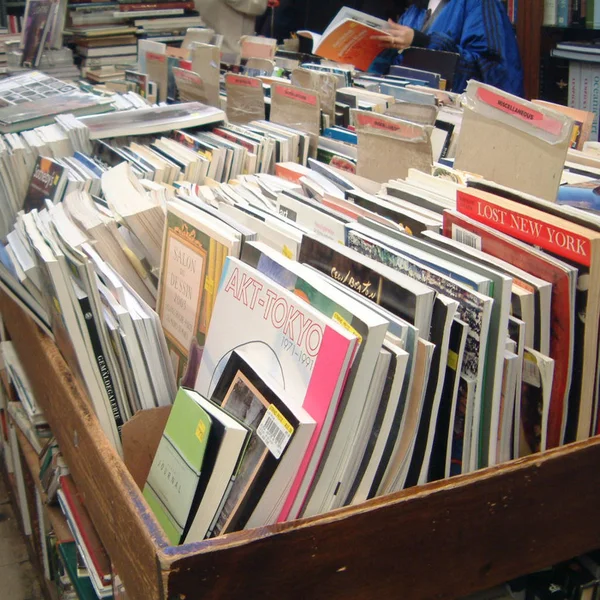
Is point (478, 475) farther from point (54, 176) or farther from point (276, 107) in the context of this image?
point (276, 107)

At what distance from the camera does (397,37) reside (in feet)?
9.25

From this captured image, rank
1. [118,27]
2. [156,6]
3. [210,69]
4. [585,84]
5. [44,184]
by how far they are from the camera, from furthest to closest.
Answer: [156,6] → [118,27] → [585,84] → [210,69] → [44,184]

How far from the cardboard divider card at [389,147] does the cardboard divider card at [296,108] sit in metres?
0.31

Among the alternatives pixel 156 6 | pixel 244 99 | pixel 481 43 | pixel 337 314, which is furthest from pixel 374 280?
pixel 156 6

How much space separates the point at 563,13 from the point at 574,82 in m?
0.33

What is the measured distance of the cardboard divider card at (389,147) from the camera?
4.38 ft

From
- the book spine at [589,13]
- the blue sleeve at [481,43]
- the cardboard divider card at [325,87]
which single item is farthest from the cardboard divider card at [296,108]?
the book spine at [589,13]

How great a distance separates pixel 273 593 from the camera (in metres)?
0.76

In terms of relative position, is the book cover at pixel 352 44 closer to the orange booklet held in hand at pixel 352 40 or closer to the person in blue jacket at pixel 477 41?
the orange booklet held in hand at pixel 352 40

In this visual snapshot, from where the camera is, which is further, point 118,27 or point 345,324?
point 118,27

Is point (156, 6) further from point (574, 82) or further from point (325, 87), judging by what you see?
point (325, 87)

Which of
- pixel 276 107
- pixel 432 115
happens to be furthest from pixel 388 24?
pixel 432 115

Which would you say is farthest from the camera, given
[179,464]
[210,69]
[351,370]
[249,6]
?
[249,6]

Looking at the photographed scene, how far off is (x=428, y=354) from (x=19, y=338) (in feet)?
3.31
